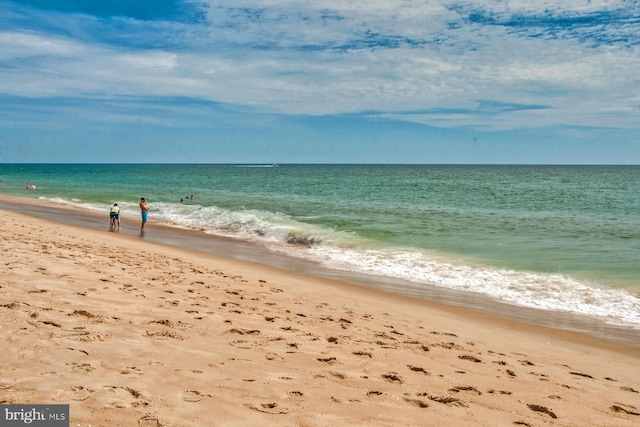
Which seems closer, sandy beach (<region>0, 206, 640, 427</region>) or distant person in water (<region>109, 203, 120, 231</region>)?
sandy beach (<region>0, 206, 640, 427</region>)

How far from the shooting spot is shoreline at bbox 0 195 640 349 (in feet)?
29.9

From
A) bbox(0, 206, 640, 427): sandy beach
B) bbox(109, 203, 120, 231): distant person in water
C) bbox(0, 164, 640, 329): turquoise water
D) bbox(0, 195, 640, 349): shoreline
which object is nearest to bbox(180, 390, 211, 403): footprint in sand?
bbox(0, 206, 640, 427): sandy beach

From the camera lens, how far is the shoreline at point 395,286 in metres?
9.10

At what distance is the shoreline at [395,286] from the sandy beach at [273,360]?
641mm

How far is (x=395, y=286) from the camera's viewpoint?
12.1 metres

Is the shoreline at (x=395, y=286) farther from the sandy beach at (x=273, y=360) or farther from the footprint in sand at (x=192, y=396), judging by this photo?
the footprint in sand at (x=192, y=396)

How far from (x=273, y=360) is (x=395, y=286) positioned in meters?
7.02

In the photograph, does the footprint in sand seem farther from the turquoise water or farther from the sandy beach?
the turquoise water

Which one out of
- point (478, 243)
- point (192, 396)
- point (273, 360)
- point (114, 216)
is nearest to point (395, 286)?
point (273, 360)

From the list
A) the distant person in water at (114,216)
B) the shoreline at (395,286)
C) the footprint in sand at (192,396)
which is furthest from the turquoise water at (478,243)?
the footprint in sand at (192,396)

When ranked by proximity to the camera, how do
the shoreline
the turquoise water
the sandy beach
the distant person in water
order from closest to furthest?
the sandy beach, the shoreline, the turquoise water, the distant person in water

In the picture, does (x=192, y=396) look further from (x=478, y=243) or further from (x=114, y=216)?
(x=114, y=216)

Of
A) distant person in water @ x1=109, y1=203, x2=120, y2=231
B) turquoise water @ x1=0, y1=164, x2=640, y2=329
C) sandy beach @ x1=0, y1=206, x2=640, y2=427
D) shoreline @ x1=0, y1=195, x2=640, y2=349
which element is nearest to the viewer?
sandy beach @ x1=0, y1=206, x2=640, y2=427

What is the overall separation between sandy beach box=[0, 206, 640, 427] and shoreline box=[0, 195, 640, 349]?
0.64 m
